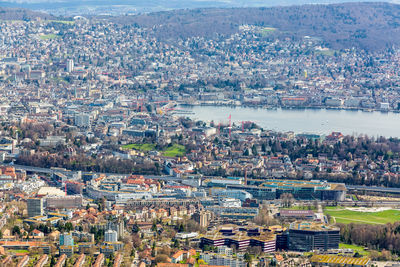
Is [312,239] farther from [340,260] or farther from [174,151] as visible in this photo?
[174,151]

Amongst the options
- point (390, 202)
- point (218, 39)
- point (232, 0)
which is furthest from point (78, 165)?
point (232, 0)

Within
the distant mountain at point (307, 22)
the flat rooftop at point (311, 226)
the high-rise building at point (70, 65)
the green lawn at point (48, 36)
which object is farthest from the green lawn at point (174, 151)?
the distant mountain at point (307, 22)

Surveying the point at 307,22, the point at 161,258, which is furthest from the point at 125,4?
the point at 161,258

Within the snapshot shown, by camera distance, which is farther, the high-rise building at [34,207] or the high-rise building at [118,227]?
the high-rise building at [34,207]

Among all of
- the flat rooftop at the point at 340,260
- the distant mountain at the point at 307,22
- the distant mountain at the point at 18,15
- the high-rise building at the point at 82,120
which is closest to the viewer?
the flat rooftop at the point at 340,260

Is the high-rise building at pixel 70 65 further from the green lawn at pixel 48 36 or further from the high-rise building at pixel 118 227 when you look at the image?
the high-rise building at pixel 118 227

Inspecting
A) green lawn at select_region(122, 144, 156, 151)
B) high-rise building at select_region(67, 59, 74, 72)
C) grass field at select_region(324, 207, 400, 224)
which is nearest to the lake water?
green lawn at select_region(122, 144, 156, 151)

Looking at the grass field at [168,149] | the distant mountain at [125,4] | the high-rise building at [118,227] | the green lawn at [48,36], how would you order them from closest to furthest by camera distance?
the high-rise building at [118,227] → the grass field at [168,149] → the green lawn at [48,36] → the distant mountain at [125,4]
